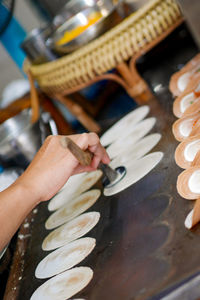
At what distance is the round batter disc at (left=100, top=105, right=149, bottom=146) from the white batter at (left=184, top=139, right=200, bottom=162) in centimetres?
65

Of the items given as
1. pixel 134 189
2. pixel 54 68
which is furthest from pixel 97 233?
pixel 54 68

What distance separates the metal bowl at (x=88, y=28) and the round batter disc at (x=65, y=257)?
2063 millimetres

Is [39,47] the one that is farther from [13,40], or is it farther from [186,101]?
[186,101]

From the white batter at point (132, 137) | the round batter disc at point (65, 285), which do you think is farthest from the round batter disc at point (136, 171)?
the round batter disc at point (65, 285)

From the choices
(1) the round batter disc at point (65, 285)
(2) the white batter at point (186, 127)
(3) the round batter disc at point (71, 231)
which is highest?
(2) the white batter at point (186, 127)

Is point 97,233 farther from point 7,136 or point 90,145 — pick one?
point 7,136

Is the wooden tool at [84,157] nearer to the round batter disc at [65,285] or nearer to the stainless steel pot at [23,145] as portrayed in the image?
the round batter disc at [65,285]

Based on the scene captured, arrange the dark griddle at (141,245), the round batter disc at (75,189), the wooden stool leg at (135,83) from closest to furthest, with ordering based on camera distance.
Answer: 1. the dark griddle at (141,245)
2. the round batter disc at (75,189)
3. the wooden stool leg at (135,83)

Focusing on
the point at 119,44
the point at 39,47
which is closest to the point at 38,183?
the point at 119,44

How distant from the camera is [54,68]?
314cm

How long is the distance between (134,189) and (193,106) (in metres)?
0.48

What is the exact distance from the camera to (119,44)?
108 inches

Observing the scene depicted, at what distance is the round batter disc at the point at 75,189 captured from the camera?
6.15ft

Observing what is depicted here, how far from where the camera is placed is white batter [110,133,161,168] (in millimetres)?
1695
